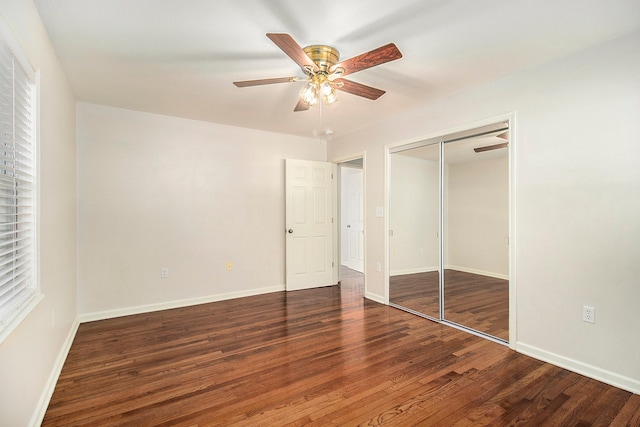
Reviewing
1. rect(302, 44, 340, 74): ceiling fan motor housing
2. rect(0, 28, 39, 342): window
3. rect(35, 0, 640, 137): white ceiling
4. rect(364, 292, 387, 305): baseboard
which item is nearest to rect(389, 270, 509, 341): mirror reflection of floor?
rect(364, 292, 387, 305): baseboard

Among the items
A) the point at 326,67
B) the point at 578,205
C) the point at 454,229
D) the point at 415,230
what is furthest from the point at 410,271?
the point at 326,67

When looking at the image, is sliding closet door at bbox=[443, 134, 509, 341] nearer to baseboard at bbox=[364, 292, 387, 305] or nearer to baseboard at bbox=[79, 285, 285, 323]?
baseboard at bbox=[364, 292, 387, 305]

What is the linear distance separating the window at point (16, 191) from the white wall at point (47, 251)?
0.36ft

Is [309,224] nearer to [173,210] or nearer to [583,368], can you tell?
[173,210]

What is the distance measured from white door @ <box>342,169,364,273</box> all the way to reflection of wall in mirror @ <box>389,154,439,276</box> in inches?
92.9

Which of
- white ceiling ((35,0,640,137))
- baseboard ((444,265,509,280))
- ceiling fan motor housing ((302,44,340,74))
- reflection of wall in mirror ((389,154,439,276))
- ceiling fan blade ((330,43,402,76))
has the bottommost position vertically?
baseboard ((444,265,509,280))

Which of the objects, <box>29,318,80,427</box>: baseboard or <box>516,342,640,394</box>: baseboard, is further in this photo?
<box>516,342,640,394</box>: baseboard

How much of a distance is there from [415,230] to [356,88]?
A: 6.94 ft

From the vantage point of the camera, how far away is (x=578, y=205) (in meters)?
2.36

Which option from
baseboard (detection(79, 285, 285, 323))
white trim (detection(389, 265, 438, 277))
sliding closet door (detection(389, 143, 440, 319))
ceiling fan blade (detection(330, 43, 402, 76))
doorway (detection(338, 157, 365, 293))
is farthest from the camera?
doorway (detection(338, 157, 365, 293))

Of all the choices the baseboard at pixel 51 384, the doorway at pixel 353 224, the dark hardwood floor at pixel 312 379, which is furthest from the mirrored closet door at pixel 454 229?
the baseboard at pixel 51 384

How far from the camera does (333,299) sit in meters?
4.29

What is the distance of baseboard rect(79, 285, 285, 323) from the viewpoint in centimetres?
349

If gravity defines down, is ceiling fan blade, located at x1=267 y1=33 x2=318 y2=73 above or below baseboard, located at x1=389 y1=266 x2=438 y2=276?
above
